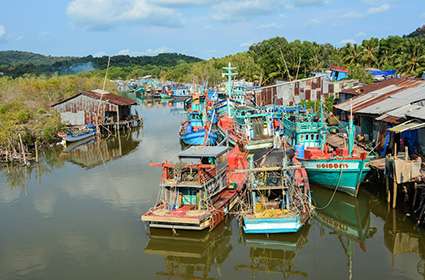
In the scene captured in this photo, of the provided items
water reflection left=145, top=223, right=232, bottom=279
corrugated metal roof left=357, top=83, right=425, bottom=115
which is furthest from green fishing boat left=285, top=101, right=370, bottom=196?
water reflection left=145, top=223, right=232, bottom=279

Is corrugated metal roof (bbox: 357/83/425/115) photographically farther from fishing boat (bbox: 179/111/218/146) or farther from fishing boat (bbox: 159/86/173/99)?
fishing boat (bbox: 159/86/173/99)

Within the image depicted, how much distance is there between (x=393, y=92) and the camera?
29.6 meters

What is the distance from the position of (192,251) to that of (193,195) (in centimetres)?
243

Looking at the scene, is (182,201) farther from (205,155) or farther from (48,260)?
(48,260)

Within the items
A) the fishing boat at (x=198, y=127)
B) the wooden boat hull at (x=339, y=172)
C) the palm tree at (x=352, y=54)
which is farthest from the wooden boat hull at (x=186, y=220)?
the palm tree at (x=352, y=54)

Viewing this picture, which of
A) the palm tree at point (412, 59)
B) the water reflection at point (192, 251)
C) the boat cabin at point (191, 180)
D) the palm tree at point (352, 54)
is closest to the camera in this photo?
the water reflection at point (192, 251)

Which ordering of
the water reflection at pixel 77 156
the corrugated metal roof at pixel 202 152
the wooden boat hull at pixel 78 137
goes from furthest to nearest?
the wooden boat hull at pixel 78 137 < the water reflection at pixel 77 156 < the corrugated metal roof at pixel 202 152

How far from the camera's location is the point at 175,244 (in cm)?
1683

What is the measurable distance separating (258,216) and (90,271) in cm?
611

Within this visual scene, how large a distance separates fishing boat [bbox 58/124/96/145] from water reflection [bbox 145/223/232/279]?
79.0ft

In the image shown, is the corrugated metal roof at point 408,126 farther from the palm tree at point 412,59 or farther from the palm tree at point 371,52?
the palm tree at point 371,52

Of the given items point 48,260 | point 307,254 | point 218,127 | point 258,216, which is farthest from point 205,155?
point 218,127

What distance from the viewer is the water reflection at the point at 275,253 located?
15117 millimetres

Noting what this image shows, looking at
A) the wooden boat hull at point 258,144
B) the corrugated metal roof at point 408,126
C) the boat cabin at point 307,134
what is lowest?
the wooden boat hull at point 258,144
